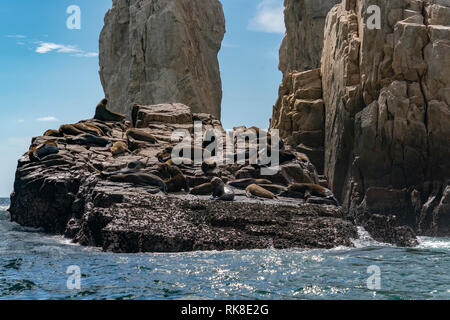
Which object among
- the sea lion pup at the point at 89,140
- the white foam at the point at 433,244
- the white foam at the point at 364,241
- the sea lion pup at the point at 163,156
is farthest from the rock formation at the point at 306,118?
the white foam at the point at 364,241

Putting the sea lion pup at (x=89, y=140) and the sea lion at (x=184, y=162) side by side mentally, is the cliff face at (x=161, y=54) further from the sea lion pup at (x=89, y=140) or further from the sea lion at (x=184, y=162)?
the sea lion at (x=184, y=162)

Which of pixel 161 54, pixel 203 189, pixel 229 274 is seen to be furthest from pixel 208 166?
pixel 161 54

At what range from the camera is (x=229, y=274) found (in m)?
7.38

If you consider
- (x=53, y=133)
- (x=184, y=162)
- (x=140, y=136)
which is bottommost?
(x=184, y=162)

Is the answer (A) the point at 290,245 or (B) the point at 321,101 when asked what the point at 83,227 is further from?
(B) the point at 321,101

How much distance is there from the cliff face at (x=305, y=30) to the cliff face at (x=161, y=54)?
25.5 ft

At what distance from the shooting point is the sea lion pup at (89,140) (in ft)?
58.8

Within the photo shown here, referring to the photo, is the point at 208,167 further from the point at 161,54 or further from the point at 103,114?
the point at 161,54

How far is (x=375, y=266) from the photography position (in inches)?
319

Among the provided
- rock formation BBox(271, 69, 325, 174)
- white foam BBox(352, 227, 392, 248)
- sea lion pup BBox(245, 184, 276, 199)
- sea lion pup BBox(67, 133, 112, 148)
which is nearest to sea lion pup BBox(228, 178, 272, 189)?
sea lion pup BBox(245, 184, 276, 199)

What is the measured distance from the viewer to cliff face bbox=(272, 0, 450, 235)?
21.0 metres

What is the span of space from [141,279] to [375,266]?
376 centimetres

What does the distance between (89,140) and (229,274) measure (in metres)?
12.0
